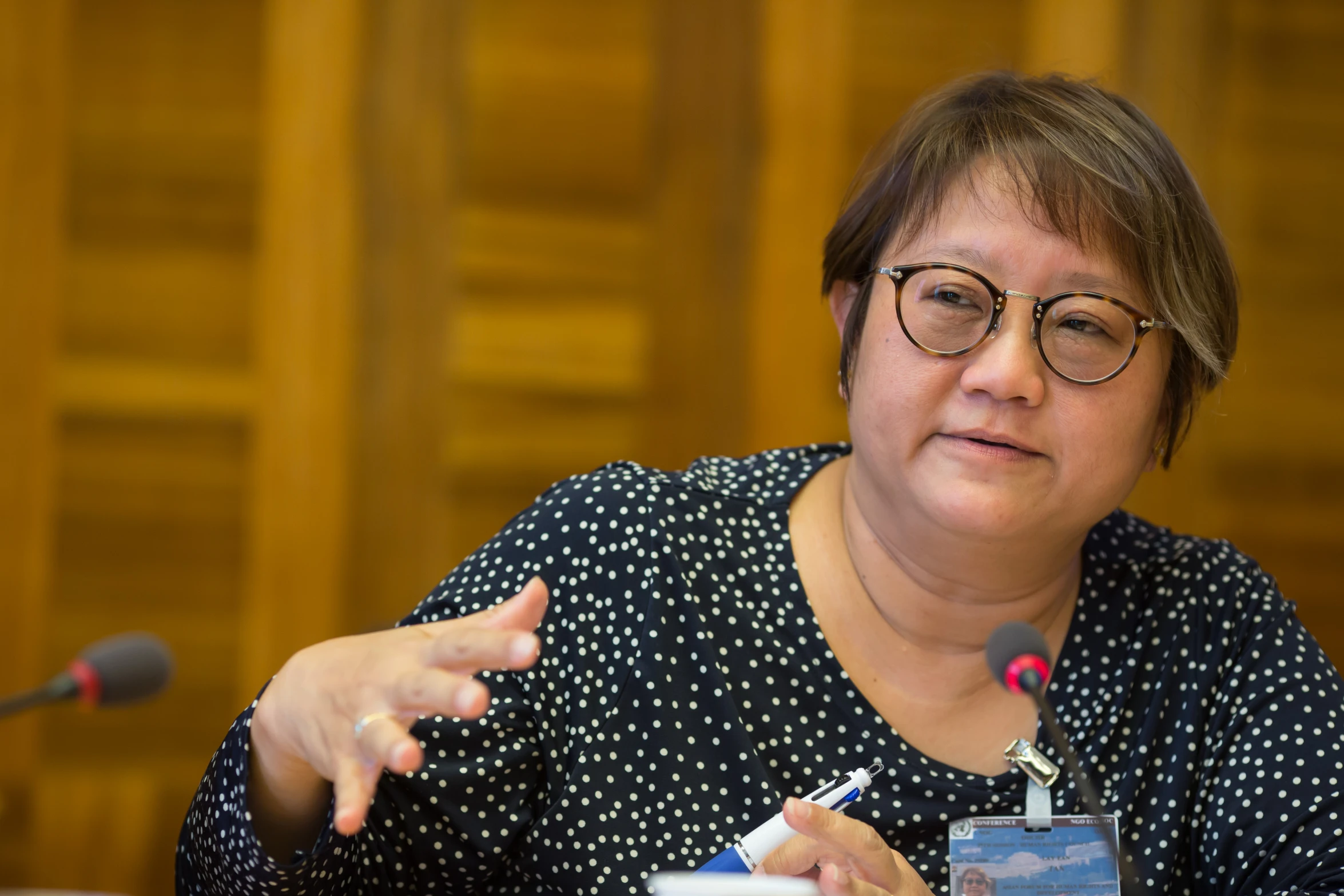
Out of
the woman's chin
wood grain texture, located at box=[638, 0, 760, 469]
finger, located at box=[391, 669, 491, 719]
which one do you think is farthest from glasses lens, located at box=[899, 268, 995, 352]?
wood grain texture, located at box=[638, 0, 760, 469]

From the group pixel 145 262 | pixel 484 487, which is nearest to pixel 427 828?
pixel 484 487

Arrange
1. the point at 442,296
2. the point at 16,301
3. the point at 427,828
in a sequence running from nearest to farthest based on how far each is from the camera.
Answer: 1. the point at 427,828
2. the point at 16,301
3. the point at 442,296

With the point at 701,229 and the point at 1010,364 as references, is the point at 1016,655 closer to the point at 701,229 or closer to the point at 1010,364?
the point at 1010,364

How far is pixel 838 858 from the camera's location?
111 centimetres

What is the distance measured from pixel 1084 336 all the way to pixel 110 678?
96 cm

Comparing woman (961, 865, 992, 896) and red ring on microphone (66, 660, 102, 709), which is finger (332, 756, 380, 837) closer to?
red ring on microphone (66, 660, 102, 709)

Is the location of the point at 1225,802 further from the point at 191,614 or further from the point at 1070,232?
the point at 191,614

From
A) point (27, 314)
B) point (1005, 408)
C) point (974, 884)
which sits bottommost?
point (974, 884)

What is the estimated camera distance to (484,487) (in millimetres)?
2715

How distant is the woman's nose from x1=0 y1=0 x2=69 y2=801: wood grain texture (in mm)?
1889

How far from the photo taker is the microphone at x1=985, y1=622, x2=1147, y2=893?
0.89 m

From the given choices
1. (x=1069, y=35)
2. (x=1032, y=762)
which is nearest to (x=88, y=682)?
(x=1032, y=762)

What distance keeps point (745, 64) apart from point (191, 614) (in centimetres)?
158

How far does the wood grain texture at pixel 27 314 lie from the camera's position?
2.49 meters
